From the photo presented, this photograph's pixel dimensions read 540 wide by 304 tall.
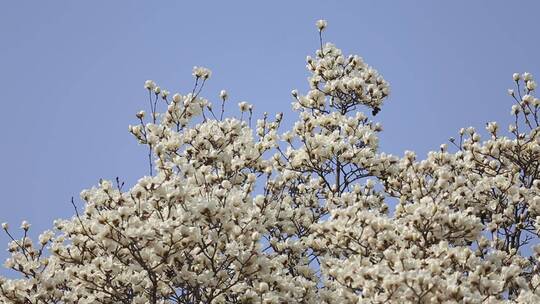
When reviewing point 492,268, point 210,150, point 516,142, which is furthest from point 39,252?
point 516,142

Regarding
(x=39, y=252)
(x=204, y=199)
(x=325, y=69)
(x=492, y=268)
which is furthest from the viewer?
(x=325, y=69)

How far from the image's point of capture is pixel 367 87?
45.3ft

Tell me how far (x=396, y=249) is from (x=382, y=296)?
1.49 meters

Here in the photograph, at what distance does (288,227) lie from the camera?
38.5 feet

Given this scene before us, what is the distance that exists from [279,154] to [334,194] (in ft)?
3.93

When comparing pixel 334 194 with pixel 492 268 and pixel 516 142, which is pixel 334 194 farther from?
pixel 492 268

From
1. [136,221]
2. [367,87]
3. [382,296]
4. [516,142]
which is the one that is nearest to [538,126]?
[516,142]

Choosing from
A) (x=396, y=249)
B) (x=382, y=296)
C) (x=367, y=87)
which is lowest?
(x=382, y=296)

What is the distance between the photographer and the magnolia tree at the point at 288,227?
8180mm

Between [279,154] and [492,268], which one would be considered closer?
[492,268]

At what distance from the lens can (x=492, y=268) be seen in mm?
8086

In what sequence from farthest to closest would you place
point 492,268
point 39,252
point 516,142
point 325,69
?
point 325,69
point 516,142
point 39,252
point 492,268

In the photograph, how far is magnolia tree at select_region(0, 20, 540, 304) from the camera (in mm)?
8180

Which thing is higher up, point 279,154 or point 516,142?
point 279,154
